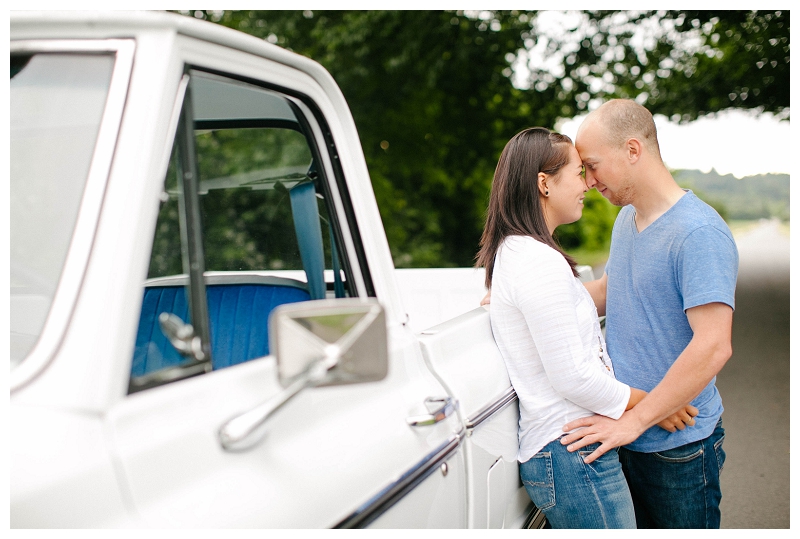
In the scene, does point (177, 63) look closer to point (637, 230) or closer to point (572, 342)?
point (572, 342)

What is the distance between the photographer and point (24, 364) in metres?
1.10

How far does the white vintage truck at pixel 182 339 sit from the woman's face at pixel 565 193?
660 mm

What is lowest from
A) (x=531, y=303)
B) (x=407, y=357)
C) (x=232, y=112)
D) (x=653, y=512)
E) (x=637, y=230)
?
(x=653, y=512)

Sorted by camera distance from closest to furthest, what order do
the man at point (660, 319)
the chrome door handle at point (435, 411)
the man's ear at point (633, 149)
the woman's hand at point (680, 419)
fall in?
the chrome door handle at point (435, 411) < the man at point (660, 319) < the woman's hand at point (680, 419) < the man's ear at point (633, 149)

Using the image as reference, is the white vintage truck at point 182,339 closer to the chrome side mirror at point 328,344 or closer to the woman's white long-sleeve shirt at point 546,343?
the chrome side mirror at point 328,344

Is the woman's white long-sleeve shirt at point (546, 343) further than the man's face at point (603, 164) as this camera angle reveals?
No

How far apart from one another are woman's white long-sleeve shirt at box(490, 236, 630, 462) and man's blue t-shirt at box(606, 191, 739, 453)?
142mm

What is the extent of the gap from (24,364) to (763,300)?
14.2 m

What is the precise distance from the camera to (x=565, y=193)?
2.21 meters

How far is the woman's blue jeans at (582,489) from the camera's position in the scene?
1.94m

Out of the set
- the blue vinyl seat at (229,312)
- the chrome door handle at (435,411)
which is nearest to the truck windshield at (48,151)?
the blue vinyl seat at (229,312)

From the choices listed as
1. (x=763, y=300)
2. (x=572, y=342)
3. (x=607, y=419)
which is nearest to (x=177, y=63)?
(x=572, y=342)

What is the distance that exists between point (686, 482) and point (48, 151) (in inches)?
83.4

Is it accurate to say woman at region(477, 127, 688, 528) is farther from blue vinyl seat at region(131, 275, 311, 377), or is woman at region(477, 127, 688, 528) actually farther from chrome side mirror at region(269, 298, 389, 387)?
chrome side mirror at region(269, 298, 389, 387)
